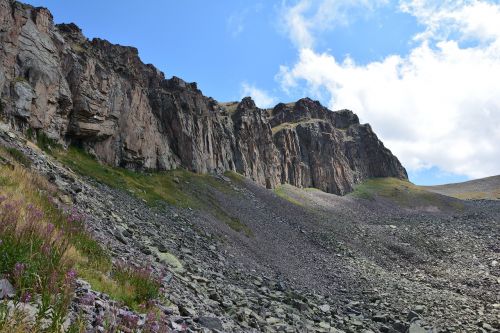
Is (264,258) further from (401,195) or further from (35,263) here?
(401,195)

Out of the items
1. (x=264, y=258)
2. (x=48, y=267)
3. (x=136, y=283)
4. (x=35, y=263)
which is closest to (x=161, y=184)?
(x=264, y=258)

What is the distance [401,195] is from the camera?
112 metres

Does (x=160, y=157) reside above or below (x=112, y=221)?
above

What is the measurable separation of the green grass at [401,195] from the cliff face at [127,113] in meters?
7.06

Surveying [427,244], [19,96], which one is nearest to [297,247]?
[427,244]

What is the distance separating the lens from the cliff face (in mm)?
33125

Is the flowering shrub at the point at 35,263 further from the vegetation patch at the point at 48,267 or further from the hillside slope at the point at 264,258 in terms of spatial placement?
the hillside slope at the point at 264,258

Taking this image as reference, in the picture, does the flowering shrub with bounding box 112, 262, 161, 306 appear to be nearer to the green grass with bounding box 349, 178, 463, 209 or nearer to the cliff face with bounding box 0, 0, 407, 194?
the cliff face with bounding box 0, 0, 407, 194

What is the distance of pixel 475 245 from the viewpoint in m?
51.0

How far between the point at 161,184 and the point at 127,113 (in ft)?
37.2

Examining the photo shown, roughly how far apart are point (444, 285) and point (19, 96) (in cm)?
4123

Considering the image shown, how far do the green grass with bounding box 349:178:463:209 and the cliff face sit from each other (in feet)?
23.2

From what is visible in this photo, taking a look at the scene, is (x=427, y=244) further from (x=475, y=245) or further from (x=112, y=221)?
(x=112, y=221)

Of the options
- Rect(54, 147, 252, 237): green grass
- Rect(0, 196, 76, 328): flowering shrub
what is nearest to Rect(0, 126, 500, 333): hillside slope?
Rect(54, 147, 252, 237): green grass
